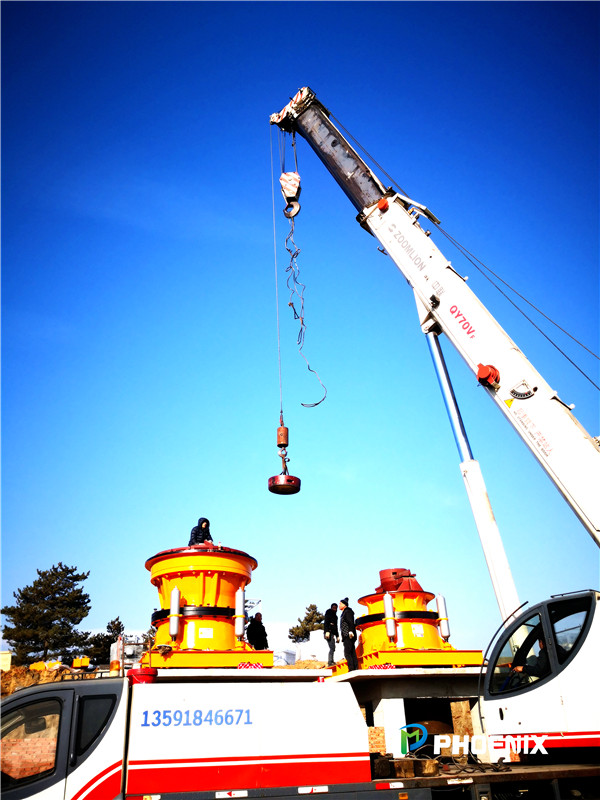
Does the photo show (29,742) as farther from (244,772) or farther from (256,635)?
(256,635)

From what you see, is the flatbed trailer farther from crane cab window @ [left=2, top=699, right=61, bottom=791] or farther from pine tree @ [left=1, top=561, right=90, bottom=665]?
pine tree @ [left=1, top=561, right=90, bottom=665]

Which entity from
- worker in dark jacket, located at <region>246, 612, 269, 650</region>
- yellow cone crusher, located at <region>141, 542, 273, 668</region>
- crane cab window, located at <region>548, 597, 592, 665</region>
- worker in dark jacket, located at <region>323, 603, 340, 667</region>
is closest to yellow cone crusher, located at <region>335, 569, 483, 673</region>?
worker in dark jacket, located at <region>323, 603, 340, 667</region>

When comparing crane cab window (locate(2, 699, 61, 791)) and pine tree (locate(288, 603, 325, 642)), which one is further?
pine tree (locate(288, 603, 325, 642))

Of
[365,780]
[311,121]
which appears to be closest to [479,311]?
[311,121]

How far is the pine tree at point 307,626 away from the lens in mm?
55281

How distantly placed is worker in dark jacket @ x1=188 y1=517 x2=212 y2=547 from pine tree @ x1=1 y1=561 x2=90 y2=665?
32.2 metres

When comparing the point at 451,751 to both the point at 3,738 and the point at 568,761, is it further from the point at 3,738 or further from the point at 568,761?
the point at 3,738

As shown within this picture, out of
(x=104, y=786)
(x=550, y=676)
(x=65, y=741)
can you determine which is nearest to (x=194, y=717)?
(x=104, y=786)

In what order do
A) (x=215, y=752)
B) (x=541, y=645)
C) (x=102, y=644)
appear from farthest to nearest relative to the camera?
(x=102, y=644)
(x=541, y=645)
(x=215, y=752)

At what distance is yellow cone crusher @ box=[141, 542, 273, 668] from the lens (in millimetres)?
14750

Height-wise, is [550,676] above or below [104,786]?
above

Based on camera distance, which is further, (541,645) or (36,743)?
Answer: (541,645)

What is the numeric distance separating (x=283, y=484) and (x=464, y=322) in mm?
5294

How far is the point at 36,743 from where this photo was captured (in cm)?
796
